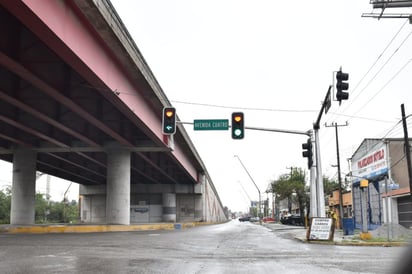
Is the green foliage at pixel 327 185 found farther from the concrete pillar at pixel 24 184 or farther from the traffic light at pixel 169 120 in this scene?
the traffic light at pixel 169 120

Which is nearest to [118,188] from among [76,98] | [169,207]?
[76,98]

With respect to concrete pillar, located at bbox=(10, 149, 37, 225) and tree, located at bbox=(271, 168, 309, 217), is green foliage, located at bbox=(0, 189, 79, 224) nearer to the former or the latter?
concrete pillar, located at bbox=(10, 149, 37, 225)

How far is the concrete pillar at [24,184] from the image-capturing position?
4002 cm

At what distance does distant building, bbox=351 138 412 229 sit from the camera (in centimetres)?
3781

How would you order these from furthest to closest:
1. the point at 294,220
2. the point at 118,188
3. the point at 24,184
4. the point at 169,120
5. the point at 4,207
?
the point at 4,207 < the point at 294,220 < the point at 24,184 < the point at 118,188 < the point at 169,120

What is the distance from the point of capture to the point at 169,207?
240 feet

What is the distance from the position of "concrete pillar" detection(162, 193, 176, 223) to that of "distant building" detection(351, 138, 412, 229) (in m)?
32.2

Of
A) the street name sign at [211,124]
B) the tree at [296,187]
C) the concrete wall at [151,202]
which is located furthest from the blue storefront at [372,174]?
the concrete wall at [151,202]

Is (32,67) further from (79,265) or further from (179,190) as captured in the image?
(179,190)

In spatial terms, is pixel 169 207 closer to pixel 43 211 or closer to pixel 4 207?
pixel 4 207

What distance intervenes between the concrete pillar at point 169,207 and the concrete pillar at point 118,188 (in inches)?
1351

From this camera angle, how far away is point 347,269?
1175cm

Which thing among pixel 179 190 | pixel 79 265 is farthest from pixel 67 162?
pixel 79 265

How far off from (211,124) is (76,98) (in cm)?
784
